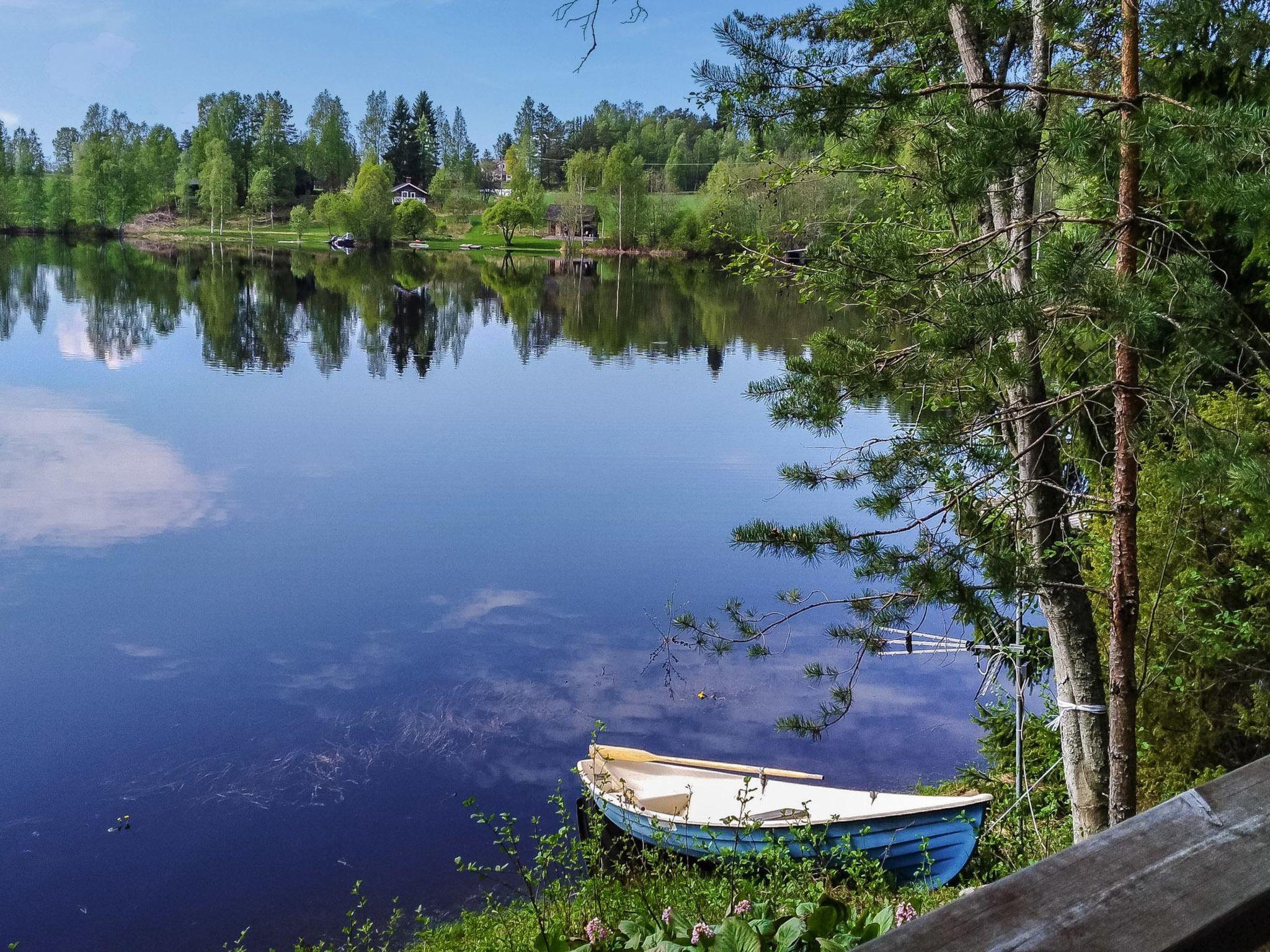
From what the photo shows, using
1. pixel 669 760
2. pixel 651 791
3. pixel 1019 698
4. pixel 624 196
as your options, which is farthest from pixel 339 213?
pixel 1019 698

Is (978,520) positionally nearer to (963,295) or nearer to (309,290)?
(963,295)

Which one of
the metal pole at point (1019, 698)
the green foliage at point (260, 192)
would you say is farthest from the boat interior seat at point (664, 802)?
the green foliage at point (260, 192)

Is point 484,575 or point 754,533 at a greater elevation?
point 754,533

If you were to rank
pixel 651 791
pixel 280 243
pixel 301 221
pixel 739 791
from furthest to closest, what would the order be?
pixel 280 243, pixel 301 221, pixel 651 791, pixel 739 791

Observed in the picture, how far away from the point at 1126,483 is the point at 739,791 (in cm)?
370

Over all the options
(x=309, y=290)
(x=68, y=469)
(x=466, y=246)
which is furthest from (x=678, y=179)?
(x=68, y=469)

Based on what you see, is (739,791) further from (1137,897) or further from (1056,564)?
(1137,897)

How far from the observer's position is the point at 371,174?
9325 centimetres

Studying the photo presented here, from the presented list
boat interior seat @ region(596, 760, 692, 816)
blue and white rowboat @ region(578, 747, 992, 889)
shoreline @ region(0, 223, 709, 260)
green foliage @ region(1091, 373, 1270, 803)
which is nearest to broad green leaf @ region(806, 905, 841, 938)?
blue and white rowboat @ region(578, 747, 992, 889)

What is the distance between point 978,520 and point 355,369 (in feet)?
97.7

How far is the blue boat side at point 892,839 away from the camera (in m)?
8.10

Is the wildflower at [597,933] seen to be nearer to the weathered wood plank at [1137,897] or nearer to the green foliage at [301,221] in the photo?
the weathered wood plank at [1137,897]

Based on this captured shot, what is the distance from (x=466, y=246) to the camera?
94.7 m

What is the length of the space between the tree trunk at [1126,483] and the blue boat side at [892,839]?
3237 millimetres
